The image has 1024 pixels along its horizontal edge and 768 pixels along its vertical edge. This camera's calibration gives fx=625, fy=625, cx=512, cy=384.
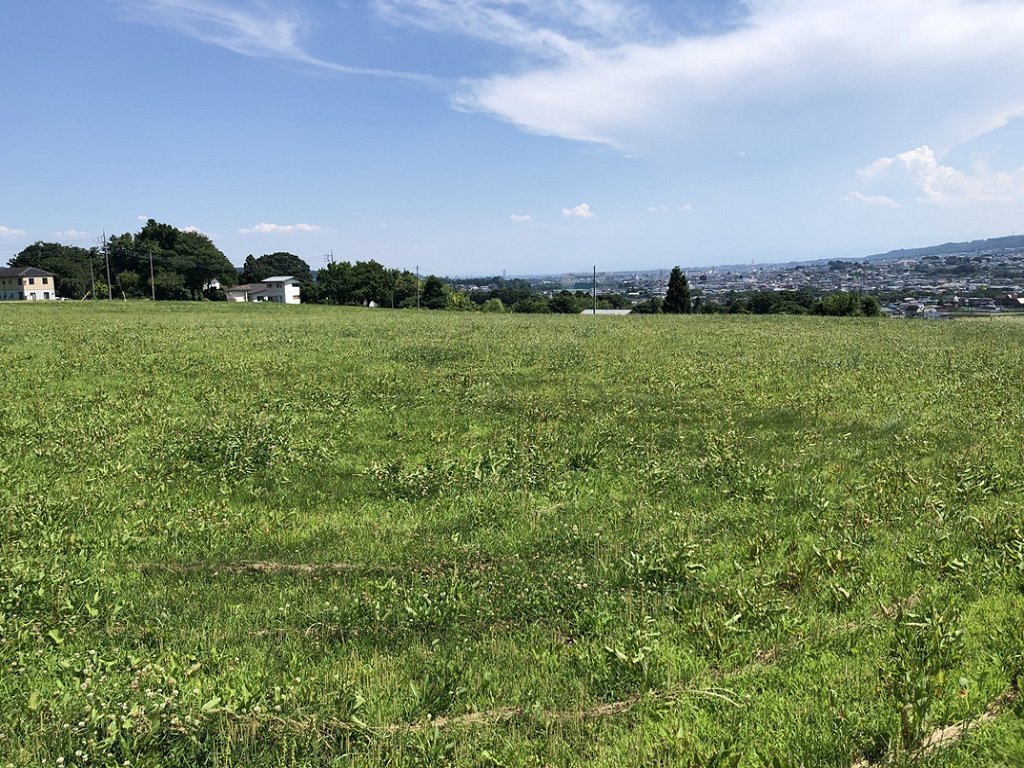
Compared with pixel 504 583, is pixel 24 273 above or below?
above

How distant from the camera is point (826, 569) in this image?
19.8 ft

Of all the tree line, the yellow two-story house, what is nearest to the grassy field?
Result: the tree line

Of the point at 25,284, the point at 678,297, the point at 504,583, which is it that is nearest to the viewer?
the point at 504,583

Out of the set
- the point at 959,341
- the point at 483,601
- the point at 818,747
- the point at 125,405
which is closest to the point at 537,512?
the point at 483,601

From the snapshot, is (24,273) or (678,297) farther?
(24,273)

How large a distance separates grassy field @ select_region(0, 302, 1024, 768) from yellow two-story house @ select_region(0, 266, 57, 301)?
13373 centimetres

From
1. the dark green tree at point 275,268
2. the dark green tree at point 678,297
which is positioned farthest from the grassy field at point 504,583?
the dark green tree at point 275,268

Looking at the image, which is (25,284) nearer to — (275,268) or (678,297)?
(275,268)

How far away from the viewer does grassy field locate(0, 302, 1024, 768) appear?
3977 millimetres

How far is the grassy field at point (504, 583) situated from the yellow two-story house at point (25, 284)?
5265 inches

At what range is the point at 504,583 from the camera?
19.4ft

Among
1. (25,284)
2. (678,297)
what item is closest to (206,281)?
(25,284)

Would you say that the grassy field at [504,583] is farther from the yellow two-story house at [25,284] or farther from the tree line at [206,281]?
the yellow two-story house at [25,284]

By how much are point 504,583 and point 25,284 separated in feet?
479
